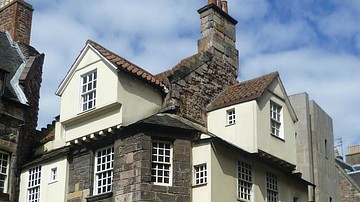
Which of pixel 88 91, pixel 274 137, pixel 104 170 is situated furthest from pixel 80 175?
pixel 274 137

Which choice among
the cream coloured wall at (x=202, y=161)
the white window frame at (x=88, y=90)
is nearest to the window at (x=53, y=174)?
the white window frame at (x=88, y=90)

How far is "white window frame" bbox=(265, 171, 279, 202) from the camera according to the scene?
22859mm

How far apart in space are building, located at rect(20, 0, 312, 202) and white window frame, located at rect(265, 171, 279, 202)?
4 centimetres

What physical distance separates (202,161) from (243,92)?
13.7 ft

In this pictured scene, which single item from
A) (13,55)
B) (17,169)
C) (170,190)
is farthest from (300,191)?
(13,55)

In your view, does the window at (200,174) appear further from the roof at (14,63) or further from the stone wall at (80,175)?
the roof at (14,63)

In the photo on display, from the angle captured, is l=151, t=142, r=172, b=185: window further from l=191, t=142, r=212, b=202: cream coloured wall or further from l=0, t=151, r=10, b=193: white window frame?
l=0, t=151, r=10, b=193: white window frame

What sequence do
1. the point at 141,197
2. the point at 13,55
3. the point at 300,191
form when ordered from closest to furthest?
1. the point at 141,197
2. the point at 300,191
3. the point at 13,55

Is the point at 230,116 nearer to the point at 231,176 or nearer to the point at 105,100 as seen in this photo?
the point at 231,176

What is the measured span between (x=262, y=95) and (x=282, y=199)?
3940mm

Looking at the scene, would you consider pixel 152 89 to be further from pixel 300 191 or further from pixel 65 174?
pixel 300 191

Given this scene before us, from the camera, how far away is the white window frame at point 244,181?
21.6 m

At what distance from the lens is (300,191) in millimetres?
24969

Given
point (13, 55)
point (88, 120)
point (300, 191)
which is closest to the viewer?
point (88, 120)
